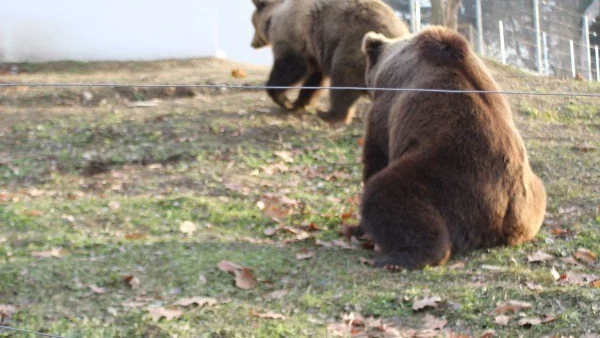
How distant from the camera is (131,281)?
6.05 metres

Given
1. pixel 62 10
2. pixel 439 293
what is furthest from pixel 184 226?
pixel 62 10

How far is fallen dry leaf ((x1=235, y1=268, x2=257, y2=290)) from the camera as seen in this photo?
6113mm

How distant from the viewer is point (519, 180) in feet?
23.0

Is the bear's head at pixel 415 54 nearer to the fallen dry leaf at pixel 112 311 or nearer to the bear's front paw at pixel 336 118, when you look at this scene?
the bear's front paw at pixel 336 118

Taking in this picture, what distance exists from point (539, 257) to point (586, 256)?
0.40 metres

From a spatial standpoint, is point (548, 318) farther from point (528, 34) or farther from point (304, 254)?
point (528, 34)

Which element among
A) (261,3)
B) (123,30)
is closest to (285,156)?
(261,3)

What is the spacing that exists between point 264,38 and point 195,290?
797 cm

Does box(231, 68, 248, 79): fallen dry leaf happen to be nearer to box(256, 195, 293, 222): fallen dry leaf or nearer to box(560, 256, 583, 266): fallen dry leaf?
box(256, 195, 293, 222): fallen dry leaf

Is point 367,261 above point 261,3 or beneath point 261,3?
beneath

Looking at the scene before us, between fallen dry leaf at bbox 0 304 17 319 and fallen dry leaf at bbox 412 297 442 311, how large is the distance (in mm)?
2108

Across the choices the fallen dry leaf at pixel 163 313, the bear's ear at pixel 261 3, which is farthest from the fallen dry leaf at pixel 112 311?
the bear's ear at pixel 261 3

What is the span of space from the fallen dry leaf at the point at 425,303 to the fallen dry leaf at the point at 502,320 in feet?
1.14

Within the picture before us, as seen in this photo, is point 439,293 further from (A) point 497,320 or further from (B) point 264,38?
(B) point 264,38
